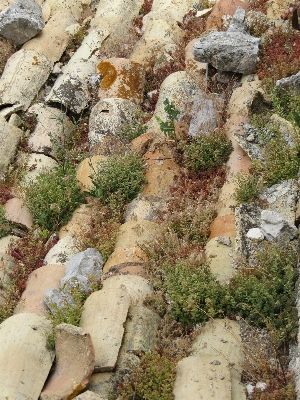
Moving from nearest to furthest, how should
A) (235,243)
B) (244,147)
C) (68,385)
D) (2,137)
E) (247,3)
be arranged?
(68,385) → (235,243) → (244,147) → (2,137) → (247,3)

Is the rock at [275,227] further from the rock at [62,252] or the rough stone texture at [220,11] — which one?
the rough stone texture at [220,11]

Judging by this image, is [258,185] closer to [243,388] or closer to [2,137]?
[243,388]

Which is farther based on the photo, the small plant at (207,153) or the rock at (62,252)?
the small plant at (207,153)

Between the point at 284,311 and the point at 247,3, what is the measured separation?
24.4ft

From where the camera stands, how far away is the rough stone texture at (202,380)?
15.7 ft

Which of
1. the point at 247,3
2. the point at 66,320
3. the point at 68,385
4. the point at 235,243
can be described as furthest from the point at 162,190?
the point at 247,3

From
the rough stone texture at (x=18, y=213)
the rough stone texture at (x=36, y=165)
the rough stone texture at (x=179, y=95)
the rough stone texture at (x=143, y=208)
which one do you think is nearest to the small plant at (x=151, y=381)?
the rough stone texture at (x=143, y=208)

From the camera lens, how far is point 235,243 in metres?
6.30

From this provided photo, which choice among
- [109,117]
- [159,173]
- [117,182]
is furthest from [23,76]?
[159,173]

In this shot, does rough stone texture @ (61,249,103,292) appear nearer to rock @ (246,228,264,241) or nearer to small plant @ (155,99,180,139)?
rock @ (246,228,264,241)

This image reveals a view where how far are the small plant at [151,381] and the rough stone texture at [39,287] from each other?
4.84 ft

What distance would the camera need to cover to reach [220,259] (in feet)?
20.2

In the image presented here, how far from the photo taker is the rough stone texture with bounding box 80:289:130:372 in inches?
208

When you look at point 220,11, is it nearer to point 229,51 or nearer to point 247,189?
point 229,51
